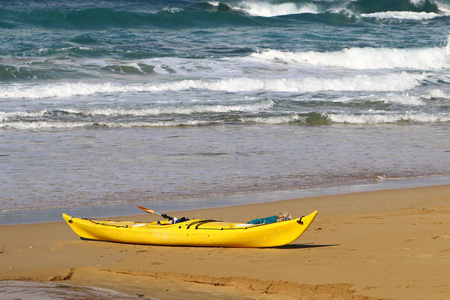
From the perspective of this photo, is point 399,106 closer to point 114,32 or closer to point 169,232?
point 169,232

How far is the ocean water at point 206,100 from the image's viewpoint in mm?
8750

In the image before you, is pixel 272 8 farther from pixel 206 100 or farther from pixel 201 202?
pixel 201 202

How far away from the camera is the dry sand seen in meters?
4.51

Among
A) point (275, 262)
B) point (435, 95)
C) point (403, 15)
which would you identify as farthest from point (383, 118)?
point (403, 15)

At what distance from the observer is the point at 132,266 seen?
5199mm

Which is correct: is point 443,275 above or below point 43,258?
above

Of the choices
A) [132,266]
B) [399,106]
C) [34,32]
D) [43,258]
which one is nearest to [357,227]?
[132,266]

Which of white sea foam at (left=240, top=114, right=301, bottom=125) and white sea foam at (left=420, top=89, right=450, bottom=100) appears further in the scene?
white sea foam at (left=420, top=89, right=450, bottom=100)

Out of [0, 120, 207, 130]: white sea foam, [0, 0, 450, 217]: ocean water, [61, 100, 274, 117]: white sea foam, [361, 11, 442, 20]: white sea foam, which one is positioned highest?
[361, 11, 442, 20]: white sea foam

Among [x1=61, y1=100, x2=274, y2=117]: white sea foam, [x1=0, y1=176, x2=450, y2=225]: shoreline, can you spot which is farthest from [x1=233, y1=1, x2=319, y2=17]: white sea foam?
[x1=0, y1=176, x2=450, y2=225]: shoreline

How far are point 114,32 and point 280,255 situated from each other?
913 inches

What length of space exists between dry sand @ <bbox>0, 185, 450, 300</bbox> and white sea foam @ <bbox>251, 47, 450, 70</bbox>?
16690 mm

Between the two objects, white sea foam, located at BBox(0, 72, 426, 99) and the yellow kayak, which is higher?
the yellow kayak

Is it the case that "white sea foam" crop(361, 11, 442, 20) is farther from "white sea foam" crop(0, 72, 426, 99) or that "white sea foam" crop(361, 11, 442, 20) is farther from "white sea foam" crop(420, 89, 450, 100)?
"white sea foam" crop(420, 89, 450, 100)
